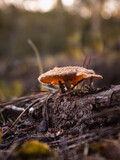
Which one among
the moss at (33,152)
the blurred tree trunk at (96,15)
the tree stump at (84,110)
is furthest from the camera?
the blurred tree trunk at (96,15)

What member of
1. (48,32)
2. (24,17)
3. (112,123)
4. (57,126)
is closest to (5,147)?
(57,126)

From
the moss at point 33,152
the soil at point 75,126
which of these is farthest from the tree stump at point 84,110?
the moss at point 33,152

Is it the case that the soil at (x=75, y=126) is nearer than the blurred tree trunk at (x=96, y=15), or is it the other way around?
the soil at (x=75, y=126)

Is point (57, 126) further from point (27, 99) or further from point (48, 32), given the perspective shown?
point (48, 32)

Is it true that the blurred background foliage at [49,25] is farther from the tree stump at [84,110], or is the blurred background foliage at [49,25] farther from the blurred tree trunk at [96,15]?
the tree stump at [84,110]

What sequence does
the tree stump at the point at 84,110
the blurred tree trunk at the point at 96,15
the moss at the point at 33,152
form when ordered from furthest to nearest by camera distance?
1. the blurred tree trunk at the point at 96,15
2. the tree stump at the point at 84,110
3. the moss at the point at 33,152

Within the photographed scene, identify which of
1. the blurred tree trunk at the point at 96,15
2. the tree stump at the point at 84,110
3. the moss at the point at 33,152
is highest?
the blurred tree trunk at the point at 96,15

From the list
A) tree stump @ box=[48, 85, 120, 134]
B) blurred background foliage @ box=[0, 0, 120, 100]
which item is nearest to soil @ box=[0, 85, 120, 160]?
tree stump @ box=[48, 85, 120, 134]

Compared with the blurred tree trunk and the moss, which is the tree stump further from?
the blurred tree trunk
